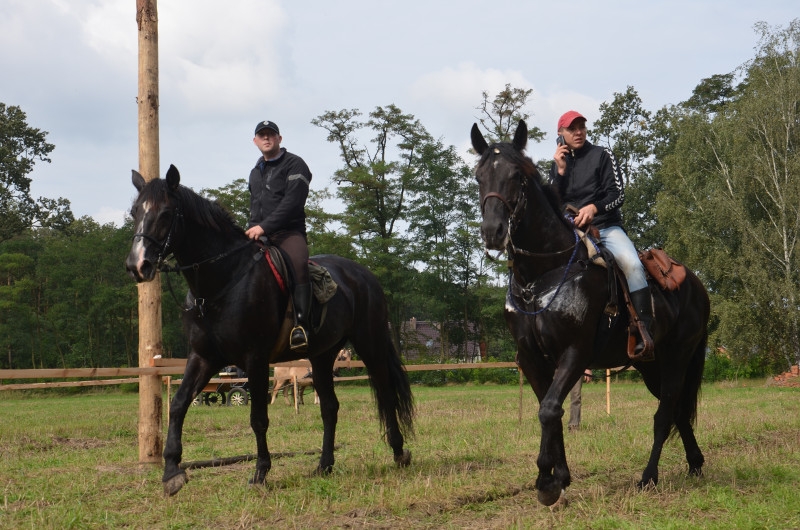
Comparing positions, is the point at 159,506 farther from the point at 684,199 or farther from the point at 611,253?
the point at 684,199

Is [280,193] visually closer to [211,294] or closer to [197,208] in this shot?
[197,208]

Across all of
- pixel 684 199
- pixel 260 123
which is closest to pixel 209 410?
pixel 260 123

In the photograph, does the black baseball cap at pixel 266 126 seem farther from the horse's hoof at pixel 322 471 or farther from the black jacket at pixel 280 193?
the horse's hoof at pixel 322 471

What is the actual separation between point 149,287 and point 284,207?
2.70 meters

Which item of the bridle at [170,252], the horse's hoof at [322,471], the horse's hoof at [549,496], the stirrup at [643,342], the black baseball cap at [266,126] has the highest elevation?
the black baseball cap at [266,126]

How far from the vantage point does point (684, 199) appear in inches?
1679

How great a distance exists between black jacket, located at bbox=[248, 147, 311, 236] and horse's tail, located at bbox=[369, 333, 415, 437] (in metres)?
2.08

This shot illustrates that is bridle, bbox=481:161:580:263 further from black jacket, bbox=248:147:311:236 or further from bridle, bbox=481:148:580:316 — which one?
black jacket, bbox=248:147:311:236

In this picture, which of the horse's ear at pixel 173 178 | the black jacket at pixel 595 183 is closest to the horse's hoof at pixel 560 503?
the black jacket at pixel 595 183

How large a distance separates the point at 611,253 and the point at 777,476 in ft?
9.07

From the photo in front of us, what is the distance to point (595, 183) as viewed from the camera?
280 inches

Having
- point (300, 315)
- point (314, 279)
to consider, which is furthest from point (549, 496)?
point (314, 279)

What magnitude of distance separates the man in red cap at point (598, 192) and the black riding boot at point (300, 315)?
2693 millimetres

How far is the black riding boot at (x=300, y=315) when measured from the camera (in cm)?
779
